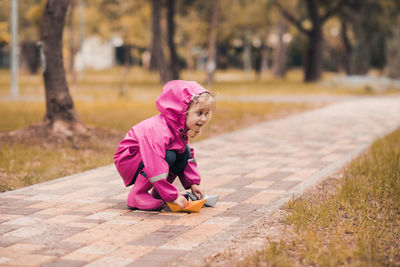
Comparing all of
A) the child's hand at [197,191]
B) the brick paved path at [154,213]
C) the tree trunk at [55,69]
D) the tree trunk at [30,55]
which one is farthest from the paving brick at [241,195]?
the tree trunk at [30,55]

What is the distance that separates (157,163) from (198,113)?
50 centimetres

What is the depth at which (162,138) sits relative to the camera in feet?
15.4

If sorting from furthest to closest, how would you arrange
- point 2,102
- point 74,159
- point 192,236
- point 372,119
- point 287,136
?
point 2,102
point 372,119
point 287,136
point 74,159
point 192,236

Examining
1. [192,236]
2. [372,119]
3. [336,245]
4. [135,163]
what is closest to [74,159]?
[135,163]

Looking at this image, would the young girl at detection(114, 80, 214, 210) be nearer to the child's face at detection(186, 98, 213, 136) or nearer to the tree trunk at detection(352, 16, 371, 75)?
the child's face at detection(186, 98, 213, 136)

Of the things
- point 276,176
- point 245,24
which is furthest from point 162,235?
point 245,24

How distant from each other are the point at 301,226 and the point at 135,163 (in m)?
1.46

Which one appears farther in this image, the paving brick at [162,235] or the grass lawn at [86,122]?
the grass lawn at [86,122]

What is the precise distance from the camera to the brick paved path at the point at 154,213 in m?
3.79

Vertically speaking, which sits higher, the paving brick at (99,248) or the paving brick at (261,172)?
the paving brick at (99,248)

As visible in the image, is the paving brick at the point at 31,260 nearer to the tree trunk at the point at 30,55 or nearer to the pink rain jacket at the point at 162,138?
the pink rain jacket at the point at 162,138

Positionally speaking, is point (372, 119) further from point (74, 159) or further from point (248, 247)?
point (248, 247)

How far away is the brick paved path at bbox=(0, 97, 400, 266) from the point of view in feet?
12.4

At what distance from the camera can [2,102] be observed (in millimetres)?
17328
